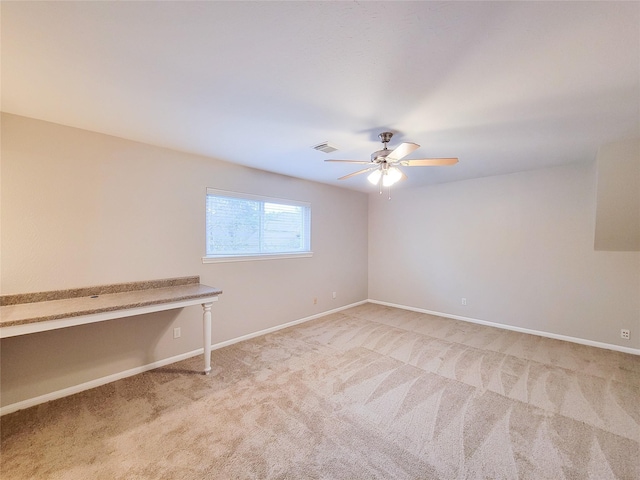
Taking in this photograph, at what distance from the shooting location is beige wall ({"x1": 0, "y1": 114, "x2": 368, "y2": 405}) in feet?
7.09

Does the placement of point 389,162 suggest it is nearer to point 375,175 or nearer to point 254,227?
point 375,175

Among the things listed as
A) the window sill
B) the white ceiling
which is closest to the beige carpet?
the window sill

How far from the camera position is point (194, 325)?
3.12 metres

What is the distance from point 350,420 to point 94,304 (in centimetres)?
227

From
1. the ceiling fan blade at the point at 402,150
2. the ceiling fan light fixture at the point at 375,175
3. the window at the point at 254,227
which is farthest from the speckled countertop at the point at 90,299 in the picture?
the ceiling fan blade at the point at 402,150

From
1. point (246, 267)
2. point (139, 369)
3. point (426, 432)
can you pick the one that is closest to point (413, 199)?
point (246, 267)

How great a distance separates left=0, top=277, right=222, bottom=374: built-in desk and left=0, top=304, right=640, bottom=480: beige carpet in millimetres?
700

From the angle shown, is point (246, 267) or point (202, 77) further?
point (246, 267)

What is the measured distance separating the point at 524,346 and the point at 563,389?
40.8 inches

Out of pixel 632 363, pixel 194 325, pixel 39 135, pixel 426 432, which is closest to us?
pixel 426 432

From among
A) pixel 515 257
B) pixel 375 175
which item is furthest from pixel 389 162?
pixel 515 257

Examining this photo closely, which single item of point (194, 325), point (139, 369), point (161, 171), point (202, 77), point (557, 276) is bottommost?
point (139, 369)

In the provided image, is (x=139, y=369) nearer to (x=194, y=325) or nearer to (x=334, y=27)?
(x=194, y=325)

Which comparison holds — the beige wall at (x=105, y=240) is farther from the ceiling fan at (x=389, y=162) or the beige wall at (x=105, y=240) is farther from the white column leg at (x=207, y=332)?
the ceiling fan at (x=389, y=162)
